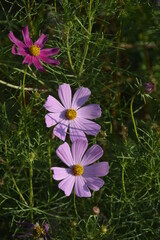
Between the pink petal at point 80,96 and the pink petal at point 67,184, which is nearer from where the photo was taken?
the pink petal at point 67,184

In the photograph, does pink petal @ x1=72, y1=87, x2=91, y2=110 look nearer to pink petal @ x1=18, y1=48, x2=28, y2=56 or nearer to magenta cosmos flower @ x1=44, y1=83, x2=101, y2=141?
magenta cosmos flower @ x1=44, y1=83, x2=101, y2=141

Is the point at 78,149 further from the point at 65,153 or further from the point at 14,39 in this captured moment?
the point at 14,39

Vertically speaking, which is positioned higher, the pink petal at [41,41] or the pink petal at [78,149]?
the pink petal at [41,41]

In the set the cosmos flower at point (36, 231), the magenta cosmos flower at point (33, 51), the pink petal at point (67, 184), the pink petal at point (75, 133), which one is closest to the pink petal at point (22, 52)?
the magenta cosmos flower at point (33, 51)

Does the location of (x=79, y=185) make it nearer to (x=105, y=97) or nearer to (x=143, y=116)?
(x=105, y=97)

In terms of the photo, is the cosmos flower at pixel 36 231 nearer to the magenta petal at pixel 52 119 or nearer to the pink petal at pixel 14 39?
the magenta petal at pixel 52 119

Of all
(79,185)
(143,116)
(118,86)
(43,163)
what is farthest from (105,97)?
(79,185)

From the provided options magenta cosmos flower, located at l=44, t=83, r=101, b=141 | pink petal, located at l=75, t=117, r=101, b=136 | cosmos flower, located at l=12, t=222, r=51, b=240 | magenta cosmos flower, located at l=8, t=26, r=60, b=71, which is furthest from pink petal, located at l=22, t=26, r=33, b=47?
cosmos flower, located at l=12, t=222, r=51, b=240
